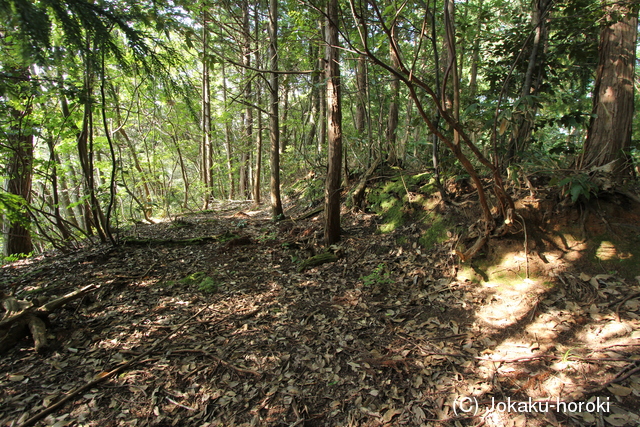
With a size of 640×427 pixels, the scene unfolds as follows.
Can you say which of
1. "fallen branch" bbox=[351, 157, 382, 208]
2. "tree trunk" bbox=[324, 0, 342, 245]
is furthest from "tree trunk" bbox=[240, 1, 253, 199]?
"fallen branch" bbox=[351, 157, 382, 208]

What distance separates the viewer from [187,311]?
13.4 ft

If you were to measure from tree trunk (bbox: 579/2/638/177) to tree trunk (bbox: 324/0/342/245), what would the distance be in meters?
3.70

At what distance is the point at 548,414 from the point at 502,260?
7.04 ft

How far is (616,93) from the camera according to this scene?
3.71m

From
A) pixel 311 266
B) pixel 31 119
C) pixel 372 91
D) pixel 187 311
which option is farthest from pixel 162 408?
pixel 372 91

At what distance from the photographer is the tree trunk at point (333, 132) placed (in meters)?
5.08

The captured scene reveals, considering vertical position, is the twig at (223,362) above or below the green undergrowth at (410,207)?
below

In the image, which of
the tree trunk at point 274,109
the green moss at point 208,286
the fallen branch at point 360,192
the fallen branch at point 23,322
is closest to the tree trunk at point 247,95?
the tree trunk at point 274,109

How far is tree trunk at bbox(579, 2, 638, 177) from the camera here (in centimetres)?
365

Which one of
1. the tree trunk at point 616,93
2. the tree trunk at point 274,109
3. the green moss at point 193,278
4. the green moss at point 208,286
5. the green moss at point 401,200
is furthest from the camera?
the tree trunk at point 274,109

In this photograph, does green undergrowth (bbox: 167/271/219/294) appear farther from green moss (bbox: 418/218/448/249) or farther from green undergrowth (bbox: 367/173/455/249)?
green moss (bbox: 418/218/448/249)

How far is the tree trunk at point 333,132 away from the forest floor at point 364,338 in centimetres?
100

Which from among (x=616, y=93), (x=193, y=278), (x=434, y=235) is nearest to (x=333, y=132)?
(x=434, y=235)

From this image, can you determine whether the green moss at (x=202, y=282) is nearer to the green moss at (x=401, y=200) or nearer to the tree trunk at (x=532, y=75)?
the green moss at (x=401, y=200)
